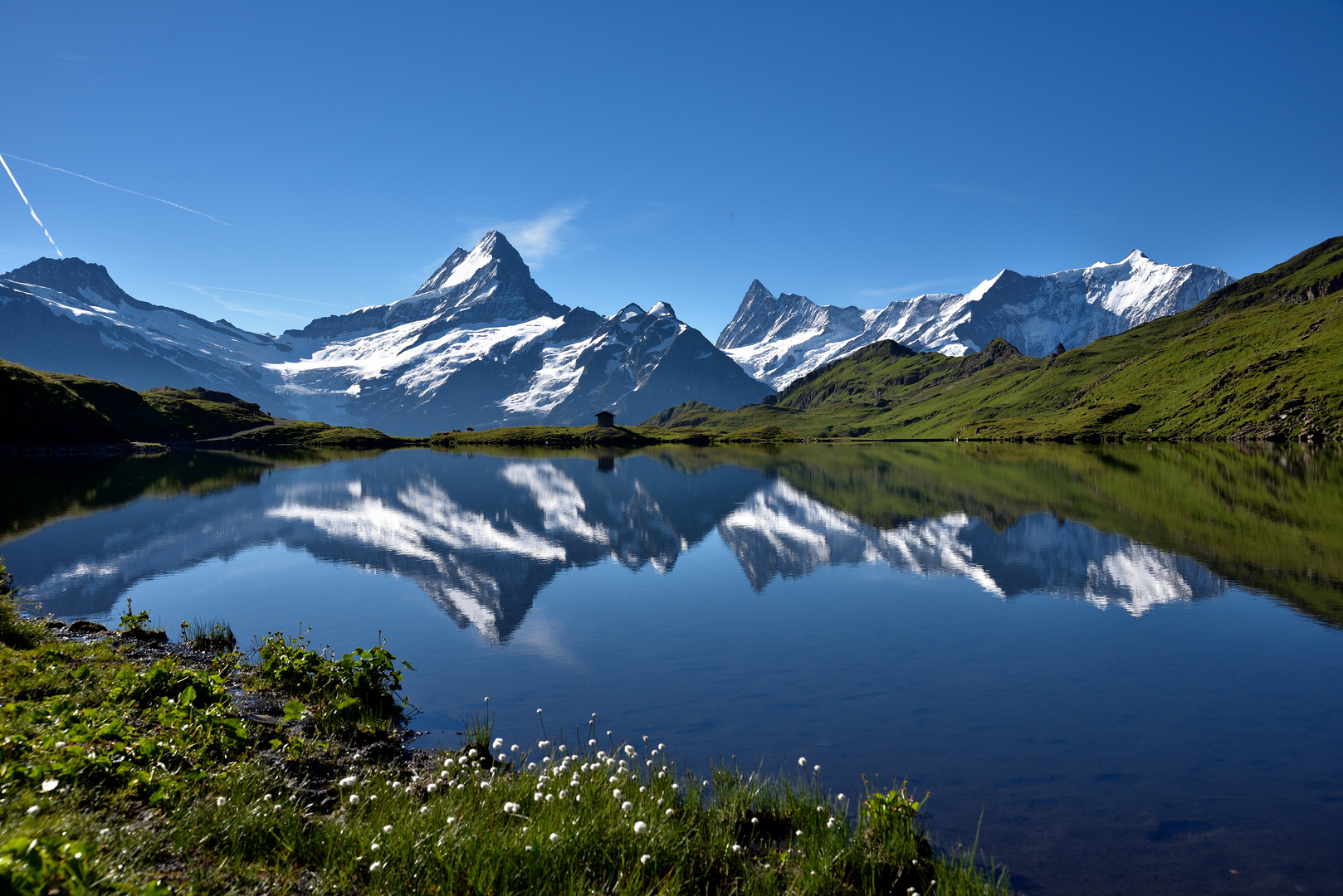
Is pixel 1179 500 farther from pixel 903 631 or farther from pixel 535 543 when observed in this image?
pixel 535 543

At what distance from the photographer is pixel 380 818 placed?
362 inches

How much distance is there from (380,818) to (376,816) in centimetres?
27

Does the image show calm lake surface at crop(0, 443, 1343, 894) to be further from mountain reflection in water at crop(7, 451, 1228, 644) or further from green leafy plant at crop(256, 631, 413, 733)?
green leafy plant at crop(256, 631, 413, 733)

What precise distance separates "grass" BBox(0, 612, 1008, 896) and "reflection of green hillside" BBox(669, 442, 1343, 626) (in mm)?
24992

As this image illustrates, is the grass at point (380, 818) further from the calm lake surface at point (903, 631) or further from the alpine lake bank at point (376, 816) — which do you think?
the calm lake surface at point (903, 631)

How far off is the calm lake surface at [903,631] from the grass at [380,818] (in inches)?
90.2

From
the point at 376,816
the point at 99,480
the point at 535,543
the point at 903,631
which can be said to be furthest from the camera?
the point at 99,480

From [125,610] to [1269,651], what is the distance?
41.3 meters

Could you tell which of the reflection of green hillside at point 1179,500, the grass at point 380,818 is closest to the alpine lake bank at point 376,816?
the grass at point 380,818

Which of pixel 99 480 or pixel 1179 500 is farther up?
pixel 1179 500

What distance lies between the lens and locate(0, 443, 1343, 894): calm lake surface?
12391 millimetres

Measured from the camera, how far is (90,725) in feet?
35.7

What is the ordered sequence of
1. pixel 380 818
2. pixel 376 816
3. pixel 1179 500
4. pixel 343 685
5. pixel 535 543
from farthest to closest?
pixel 1179 500 → pixel 535 543 → pixel 343 685 → pixel 376 816 → pixel 380 818

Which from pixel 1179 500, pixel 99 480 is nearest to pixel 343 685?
pixel 1179 500
